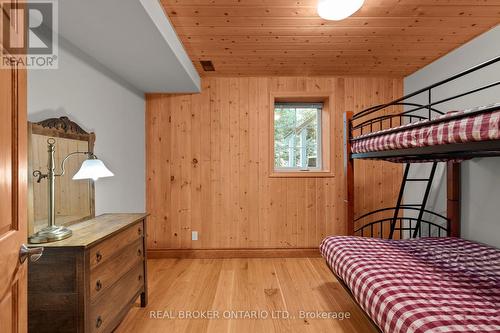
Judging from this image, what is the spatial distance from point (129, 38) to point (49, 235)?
1.38 metres

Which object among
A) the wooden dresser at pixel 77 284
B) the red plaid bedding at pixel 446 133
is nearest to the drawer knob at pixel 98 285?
the wooden dresser at pixel 77 284

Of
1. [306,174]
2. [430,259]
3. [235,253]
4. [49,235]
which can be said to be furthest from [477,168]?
[49,235]

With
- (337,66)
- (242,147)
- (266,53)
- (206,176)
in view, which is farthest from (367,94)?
(206,176)

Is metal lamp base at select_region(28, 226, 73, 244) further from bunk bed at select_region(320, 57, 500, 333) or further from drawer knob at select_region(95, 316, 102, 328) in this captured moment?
bunk bed at select_region(320, 57, 500, 333)

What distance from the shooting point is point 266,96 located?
312cm

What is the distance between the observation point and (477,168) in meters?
2.17

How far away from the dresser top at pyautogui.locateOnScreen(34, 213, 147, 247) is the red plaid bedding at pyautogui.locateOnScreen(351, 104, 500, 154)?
1.90m

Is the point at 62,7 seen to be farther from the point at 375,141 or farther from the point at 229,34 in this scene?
the point at 375,141

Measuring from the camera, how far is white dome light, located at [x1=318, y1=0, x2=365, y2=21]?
1.57 m

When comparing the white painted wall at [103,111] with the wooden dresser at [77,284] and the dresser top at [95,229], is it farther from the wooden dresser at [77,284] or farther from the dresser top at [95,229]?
the wooden dresser at [77,284]

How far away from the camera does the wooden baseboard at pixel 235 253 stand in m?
3.08

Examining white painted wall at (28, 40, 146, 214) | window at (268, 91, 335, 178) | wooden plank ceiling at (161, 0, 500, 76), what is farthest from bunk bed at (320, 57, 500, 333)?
white painted wall at (28, 40, 146, 214)

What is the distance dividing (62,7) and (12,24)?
2.87ft
